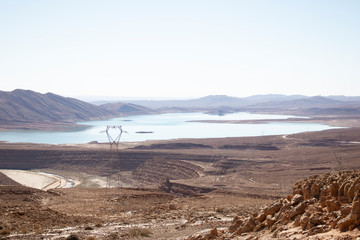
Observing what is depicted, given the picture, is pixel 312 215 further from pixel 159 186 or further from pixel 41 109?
pixel 41 109

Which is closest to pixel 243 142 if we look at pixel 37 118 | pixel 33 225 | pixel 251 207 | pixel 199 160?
pixel 199 160

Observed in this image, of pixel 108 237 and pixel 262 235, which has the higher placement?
pixel 262 235

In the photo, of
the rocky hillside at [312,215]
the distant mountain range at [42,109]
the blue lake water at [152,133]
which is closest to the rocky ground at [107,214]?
the rocky hillside at [312,215]

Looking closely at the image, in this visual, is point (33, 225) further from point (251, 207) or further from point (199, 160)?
point (199, 160)

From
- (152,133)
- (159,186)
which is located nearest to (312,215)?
(159,186)

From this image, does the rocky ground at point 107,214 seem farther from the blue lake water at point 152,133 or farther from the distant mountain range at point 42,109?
the distant mountain range at point 42,109

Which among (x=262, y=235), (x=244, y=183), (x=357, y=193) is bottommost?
(x=244, y=183)

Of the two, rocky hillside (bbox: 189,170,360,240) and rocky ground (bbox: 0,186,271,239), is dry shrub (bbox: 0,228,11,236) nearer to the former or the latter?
rocky ground (bbox: 0,186,271,239)

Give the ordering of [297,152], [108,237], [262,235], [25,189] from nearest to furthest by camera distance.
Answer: [262,235], [108,237], [25,189], [297,152]

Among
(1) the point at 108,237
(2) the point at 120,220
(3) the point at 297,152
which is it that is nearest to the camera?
(1) the point at 108,237
